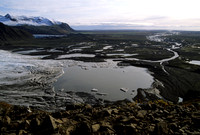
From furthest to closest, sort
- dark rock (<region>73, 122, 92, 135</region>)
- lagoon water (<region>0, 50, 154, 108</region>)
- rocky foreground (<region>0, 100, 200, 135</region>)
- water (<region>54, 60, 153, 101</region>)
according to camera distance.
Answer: water (<region>54, 60, 153, 101</region>)
lagoon water (<region>0, 50, 154, 108</region>)
rocky foreground (<region>0, 100, 200, 135</region>)
dark rock (<region>73, 122, 92, 135</region>)

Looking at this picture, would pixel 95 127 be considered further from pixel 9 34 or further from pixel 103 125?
pixel 9 34

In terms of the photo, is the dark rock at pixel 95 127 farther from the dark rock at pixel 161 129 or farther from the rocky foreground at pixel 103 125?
the dark rock at pixel 161 129

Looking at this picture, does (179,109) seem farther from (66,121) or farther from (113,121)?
(66,121)

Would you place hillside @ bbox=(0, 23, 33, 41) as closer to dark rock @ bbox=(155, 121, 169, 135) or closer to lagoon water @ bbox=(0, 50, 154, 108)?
lagoon water @ bbox=(0, 50, 154, 108)

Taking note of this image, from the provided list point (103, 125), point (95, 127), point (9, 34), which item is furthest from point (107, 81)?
point (9, 34)

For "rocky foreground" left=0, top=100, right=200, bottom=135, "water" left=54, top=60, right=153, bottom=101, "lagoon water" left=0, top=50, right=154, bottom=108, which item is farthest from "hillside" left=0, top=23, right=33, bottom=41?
"rocky foreground" left=0, top=100, right=200, bottom=135

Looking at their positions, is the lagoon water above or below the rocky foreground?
below

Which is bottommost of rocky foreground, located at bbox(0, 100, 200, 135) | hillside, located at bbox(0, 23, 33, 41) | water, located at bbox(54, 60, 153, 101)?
water, located at bbox(54, 60, 153, 101)

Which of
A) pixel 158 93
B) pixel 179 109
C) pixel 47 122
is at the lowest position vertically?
pixel 158 93

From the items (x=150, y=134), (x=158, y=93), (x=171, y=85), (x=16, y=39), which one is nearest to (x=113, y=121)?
(x=150, y=134)

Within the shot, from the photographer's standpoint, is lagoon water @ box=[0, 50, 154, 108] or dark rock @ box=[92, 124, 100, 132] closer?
dark rock @ box=[92, 124, 100, 132]
